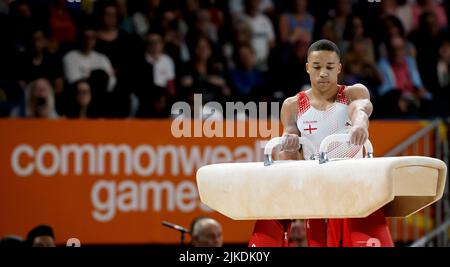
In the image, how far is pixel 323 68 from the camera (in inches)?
213

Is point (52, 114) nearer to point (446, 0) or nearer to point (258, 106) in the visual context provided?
point (258, 106)

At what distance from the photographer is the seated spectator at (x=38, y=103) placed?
9.12 m

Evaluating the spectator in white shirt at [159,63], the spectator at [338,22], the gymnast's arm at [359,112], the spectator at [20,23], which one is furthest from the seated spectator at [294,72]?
the gymnast's arm at [359,112]

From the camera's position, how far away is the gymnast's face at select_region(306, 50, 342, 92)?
5.39 metres

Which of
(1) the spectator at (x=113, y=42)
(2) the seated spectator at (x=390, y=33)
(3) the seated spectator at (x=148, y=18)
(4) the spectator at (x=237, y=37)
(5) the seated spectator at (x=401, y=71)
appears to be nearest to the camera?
(1) the spectator at (x=113, y=42)

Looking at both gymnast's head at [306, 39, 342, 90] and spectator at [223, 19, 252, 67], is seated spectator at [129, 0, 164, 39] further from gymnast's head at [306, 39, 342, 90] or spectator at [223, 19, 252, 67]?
gymnast's head at [306, 39, 342, 90]

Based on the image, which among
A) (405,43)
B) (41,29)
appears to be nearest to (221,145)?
(41,29)

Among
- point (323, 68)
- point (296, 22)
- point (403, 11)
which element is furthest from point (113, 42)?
point (323, 68)

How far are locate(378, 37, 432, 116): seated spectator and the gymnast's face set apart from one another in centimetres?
544

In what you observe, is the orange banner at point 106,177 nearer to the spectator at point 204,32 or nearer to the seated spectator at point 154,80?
the seated spectator at point 154,80

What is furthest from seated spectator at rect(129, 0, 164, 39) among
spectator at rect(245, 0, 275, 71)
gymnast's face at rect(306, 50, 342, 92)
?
gymnast's face at rect(306, 50, 342, 92)

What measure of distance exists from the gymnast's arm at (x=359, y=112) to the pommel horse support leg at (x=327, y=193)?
125 millimetres
